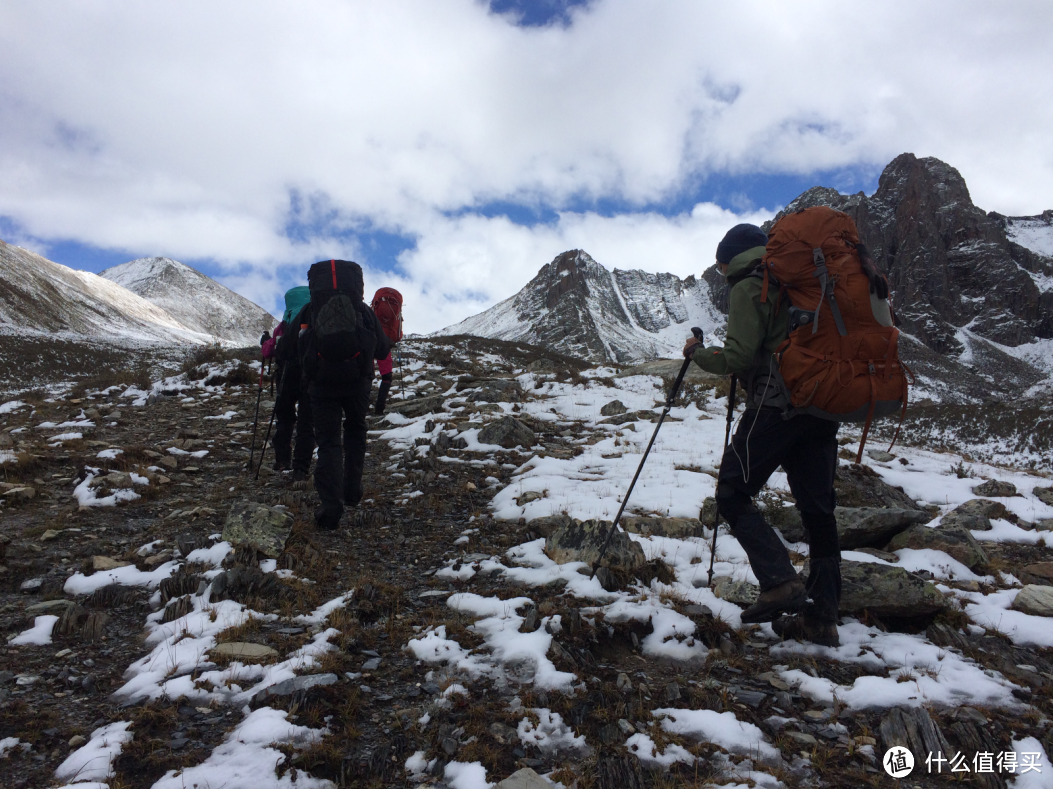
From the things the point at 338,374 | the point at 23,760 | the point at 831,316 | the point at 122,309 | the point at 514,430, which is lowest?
the point at 23,760

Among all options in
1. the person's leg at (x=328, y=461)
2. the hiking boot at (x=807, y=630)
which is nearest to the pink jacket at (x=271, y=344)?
the person's leg at (x=328, y=461)

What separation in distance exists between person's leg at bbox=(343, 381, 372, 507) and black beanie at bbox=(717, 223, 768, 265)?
4426 mm

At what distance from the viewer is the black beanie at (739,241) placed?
4145mm

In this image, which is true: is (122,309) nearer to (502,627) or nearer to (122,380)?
(122,380)

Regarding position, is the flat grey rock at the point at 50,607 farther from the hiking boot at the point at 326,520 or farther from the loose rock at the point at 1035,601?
the loose rock at the point at 1035,601

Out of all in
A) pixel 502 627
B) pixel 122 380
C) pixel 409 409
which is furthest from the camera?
pixel 122 380

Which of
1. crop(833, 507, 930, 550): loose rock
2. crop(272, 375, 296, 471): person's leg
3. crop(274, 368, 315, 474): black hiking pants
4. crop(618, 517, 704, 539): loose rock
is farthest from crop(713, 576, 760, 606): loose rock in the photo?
crop(272, 375, 296, 471): person's leg

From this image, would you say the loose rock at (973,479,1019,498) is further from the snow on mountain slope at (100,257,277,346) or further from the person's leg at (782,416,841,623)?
the snow on mountain slope at (100,257,277,346)

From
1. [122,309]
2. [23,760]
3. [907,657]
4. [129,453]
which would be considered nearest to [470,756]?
[23,760]

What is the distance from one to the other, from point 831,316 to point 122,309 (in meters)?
121

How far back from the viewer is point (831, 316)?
3451 mm

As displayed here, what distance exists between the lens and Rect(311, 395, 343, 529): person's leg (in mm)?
5922

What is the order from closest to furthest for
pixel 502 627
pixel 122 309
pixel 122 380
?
pixel 502 627
pixel 122 380
pixel 122 309

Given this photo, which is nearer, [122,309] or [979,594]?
[979,594]
